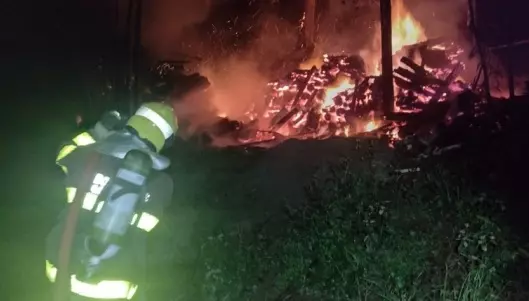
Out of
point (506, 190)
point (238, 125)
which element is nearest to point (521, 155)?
point (506, 190)

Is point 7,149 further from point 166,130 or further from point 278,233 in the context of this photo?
point 166,130

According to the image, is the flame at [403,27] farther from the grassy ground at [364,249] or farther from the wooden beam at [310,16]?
the grassy ground at [364,249]

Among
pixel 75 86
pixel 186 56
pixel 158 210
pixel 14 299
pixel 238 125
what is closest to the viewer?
pixel 158 210

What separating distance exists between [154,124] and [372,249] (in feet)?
8.31

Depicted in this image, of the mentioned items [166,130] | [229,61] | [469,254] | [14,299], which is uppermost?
[229,61]

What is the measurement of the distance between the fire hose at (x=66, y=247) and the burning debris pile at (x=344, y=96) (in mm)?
5984

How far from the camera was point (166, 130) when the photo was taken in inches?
159

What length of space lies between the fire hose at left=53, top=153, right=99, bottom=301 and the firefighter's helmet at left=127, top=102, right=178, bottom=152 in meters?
0.41

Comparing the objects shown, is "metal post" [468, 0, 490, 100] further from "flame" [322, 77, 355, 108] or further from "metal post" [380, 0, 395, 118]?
"flame" [322, 77, 355, 108]

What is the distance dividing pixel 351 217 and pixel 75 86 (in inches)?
172

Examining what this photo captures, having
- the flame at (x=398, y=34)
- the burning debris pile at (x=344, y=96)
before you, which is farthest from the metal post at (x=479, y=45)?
the flame at (x=398, y=34)

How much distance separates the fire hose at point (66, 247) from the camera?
3.73 m

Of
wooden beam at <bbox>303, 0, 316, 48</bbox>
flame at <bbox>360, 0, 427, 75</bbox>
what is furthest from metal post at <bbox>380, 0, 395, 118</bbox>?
wooden beam at <bbox>303, 0, 316, 48</bbox>

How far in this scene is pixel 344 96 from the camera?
1036 cm
